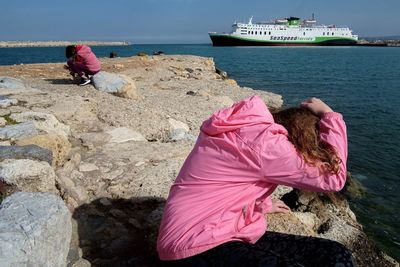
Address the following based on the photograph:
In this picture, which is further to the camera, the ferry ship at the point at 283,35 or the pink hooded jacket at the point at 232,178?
the ferry ship at the point at 283,35

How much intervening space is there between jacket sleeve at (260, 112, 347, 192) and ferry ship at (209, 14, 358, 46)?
264 feet

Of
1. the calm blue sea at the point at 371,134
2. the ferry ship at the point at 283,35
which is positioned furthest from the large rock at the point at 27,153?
the ferry ship at the point at 283,35

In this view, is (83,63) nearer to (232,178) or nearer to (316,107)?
(316,107)

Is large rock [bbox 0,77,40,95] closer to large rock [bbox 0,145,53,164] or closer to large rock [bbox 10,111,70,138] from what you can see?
large rock [bbox 10,111,70,138]

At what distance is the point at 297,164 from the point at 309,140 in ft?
0.56

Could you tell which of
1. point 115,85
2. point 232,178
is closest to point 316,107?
point 232,178

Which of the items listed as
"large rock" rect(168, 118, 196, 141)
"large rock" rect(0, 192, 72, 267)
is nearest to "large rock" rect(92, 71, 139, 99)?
"large rock" rect(168, 118, 196, 141)

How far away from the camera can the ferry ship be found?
81.6 meters

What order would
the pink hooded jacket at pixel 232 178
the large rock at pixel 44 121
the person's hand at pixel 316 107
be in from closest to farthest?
1. the pink hooded jacket at pixel 232 178
2. the person's hand at pixel 316 107
3. the large rock at pixel 44 121

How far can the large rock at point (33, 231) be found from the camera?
217 centimetres

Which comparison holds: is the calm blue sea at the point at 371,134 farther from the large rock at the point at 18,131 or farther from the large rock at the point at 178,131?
the large rock at the point at 18,131

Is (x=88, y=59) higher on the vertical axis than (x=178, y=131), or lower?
higher

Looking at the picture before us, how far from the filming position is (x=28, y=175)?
367cm

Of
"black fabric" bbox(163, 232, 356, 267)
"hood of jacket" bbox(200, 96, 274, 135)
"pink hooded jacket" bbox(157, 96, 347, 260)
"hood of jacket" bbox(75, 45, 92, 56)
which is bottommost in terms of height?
"black fabric" bbox(163, 232, 356, 267)
